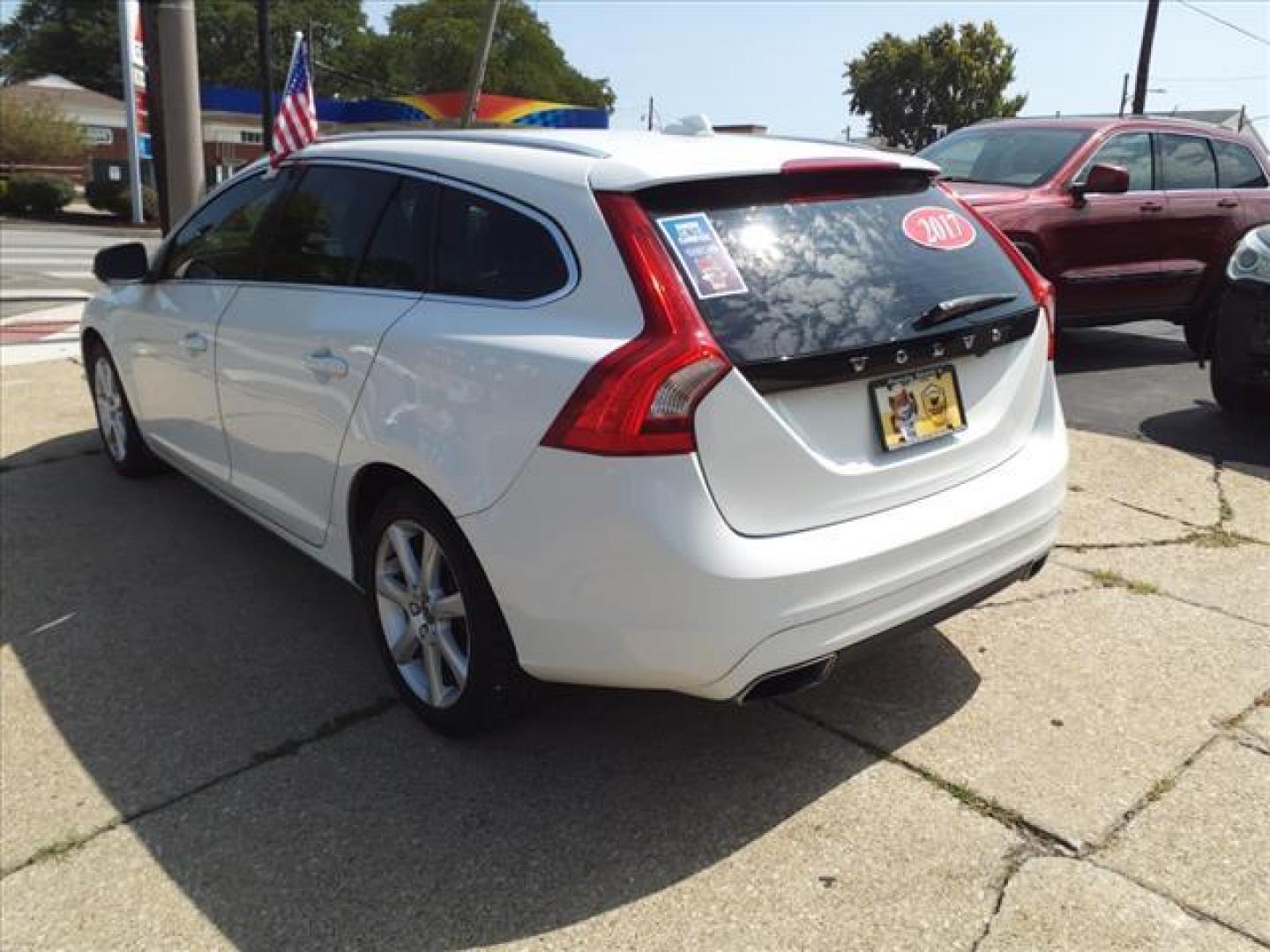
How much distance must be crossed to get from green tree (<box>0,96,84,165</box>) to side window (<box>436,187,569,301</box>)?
4066 centimetres

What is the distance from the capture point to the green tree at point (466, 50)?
71750 millimetres

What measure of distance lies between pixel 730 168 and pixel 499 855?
175 centimetres

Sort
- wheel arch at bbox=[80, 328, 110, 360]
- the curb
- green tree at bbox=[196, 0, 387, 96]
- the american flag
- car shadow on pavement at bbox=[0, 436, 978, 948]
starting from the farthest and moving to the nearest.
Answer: green tree at bbox=[196, 0, 387, 96]
the curb
the american flag
wheel arch at bbox=[80, 328, 110, 360]
car shadow on pavement at bbox=[0, 436, 978, 948]

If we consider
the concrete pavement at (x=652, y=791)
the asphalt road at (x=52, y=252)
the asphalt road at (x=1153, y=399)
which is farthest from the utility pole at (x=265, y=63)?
the concrete pavement at (x=652, y=791)

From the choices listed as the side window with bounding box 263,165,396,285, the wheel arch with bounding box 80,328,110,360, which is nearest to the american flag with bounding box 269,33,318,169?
the wheel arch with bounding box 80,328,110,360

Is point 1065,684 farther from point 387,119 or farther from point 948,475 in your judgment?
point 387,119

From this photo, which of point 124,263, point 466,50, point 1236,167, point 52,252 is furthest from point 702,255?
point 466,50

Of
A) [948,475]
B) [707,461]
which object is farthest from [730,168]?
[948,475]

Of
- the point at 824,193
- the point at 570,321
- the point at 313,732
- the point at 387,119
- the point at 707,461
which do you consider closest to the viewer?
the point at 707,461

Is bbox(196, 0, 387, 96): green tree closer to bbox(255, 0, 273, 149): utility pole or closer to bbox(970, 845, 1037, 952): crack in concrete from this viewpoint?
bbox(255, 0, 273, 149): utility pole

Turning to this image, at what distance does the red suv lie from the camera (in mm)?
7074

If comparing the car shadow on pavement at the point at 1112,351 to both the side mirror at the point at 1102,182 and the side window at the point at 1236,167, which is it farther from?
the side window at the point at 1236,167

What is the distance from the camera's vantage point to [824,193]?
2.81m

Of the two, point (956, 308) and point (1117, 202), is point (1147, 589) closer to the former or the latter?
point (956, 308)
